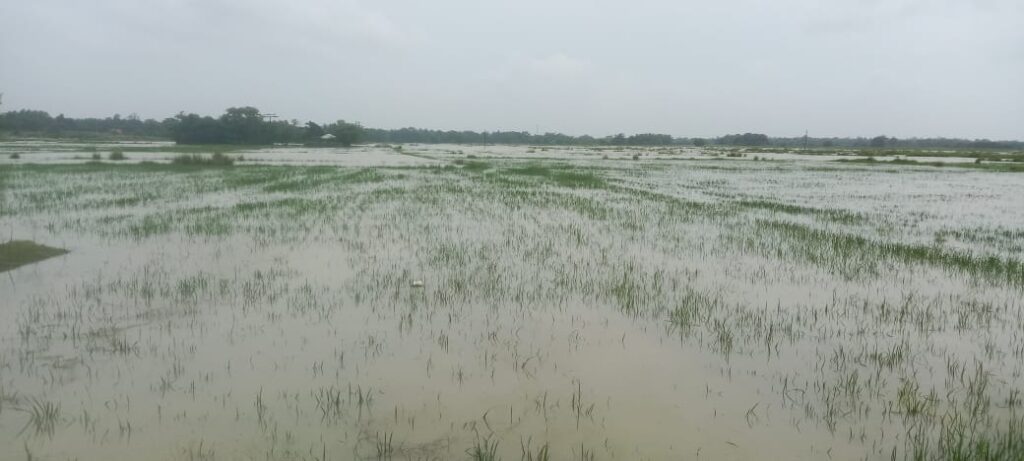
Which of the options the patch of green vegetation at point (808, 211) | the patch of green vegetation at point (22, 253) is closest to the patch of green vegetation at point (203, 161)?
the patch of green vegetation at point (22, 253)

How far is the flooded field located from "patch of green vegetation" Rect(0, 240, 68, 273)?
0.33m

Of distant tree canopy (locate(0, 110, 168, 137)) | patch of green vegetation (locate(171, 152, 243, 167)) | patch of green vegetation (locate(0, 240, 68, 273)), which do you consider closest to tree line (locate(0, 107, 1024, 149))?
distant tree canopy (locate(0, 110, 168, 137))

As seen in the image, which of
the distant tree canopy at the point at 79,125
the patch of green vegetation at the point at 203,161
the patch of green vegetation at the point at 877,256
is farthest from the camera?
the distant tree canopy at the point at 79,125

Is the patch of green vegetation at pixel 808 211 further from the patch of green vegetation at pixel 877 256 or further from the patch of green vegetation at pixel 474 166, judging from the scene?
the patch of green vegetation at pixel 474 166

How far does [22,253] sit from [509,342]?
21.6ft

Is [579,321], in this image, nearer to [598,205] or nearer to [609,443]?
[609,443]

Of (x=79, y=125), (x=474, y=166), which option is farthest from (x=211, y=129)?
(x=474, y=166)

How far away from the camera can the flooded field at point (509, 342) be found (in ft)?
9.61

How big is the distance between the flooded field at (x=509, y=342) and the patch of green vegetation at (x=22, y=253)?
332 millimetres

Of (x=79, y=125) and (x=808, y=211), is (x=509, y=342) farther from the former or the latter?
(x=79, y=125)

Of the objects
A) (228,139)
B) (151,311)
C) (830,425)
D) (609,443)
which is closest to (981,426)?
(830,425)

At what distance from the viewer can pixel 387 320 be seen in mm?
4781

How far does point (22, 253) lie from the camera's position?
7164 mm

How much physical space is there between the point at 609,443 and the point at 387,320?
7.95ft
